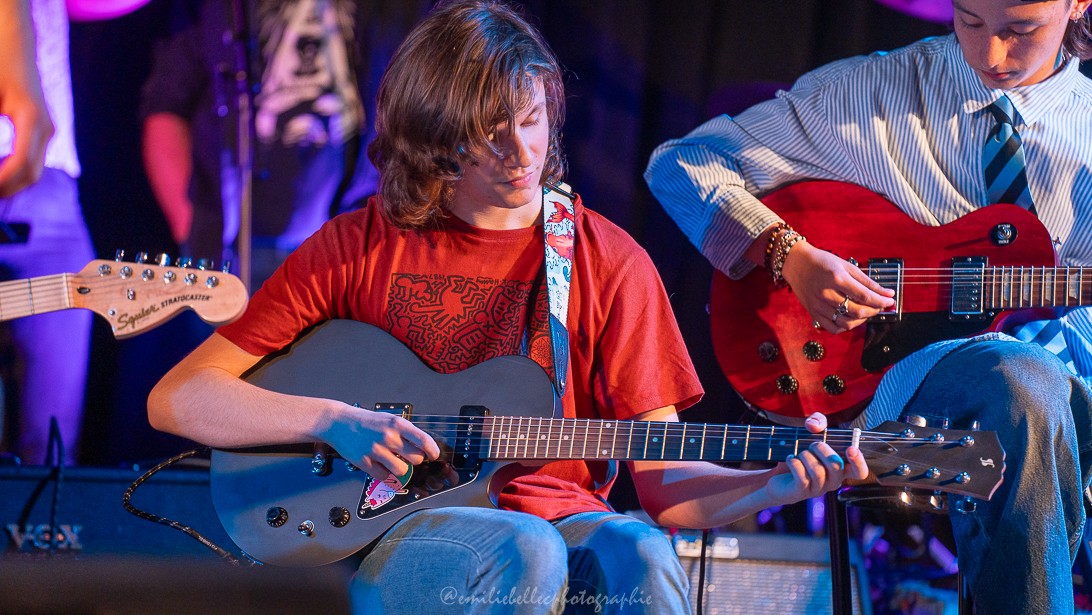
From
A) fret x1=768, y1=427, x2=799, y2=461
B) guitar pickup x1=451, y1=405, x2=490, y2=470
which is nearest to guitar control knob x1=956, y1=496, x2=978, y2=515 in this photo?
fret x1=768, y1=427, x2=799, y2=461

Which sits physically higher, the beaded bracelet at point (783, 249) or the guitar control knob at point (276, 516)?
the beaded bracelet at point (783, 249)

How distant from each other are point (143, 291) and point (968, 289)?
192 cm

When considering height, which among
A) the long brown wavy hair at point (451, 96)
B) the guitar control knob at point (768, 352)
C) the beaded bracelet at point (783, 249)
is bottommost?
the guitar control knob at point (768, 352)

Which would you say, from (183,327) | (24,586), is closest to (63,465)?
(183,327)

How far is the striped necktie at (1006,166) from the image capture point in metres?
2.43

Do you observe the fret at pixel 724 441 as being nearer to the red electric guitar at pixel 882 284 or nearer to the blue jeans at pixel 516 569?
the blue jeans at pixel 516 569

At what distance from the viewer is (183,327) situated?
10.5 ft

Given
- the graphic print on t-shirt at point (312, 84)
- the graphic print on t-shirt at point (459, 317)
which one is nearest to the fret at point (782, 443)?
the graphic print on t-shirt at point (459, 317)

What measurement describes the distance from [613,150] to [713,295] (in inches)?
27.6

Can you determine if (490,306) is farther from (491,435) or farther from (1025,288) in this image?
(1025,288)

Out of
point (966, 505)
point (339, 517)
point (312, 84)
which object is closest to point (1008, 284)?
point (966, 505)

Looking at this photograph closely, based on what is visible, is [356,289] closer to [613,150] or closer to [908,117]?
[613,150]

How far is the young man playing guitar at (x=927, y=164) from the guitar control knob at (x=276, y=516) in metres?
1.23

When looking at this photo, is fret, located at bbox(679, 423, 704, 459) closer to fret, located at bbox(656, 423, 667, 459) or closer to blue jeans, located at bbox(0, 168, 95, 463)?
fret, located at bbox(656, 423, 667, 459)
